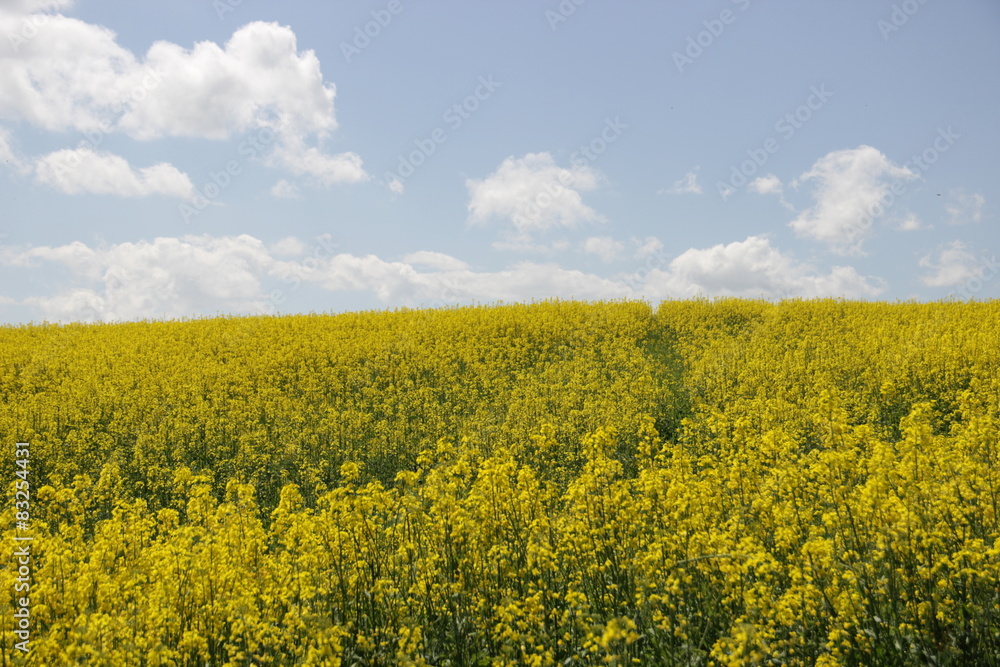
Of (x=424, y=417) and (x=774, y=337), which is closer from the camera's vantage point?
(x=424, y=417)

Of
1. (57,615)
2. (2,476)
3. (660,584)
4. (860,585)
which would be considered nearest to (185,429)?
(2,476)

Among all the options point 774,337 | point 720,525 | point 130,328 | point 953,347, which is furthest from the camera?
point 130,328

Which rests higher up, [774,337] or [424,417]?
[774,337]

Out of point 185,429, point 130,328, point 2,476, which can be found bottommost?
point 2,476

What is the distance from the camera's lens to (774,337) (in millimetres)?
22281

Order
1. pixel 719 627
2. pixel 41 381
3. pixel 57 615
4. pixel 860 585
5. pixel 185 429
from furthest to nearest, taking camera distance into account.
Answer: pixel 41 381, pixel 185 429, pixel 57 615, pixel 719 627, pixel 860 585

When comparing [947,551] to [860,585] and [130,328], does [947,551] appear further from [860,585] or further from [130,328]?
[130,328]

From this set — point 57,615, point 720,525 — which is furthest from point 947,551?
point 57,615

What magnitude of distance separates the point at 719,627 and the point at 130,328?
29.5m

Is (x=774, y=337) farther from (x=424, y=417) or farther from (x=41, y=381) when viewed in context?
(x=41, y=381)

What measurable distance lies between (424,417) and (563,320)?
37.6 ft

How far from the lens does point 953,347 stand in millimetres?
16438

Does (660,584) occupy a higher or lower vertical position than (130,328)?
lower

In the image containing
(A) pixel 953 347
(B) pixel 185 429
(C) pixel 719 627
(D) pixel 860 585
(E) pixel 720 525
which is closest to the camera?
(D) pixel 860 585
